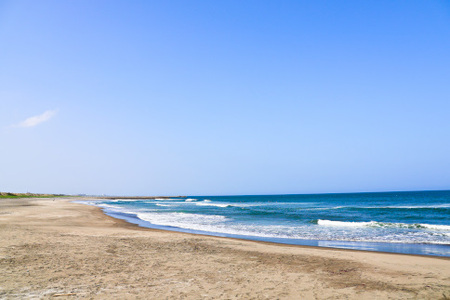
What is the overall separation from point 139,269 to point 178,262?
144cm

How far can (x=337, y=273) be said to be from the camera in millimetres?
8492

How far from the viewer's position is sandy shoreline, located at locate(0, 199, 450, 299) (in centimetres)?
661

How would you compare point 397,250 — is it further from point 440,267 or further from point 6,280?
point 6,280

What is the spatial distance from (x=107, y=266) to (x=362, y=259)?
8.81 meters

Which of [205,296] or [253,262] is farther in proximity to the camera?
[253,262]

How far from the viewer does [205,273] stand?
8.25m

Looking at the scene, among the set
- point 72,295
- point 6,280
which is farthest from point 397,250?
point 6,280

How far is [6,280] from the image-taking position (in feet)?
22.7

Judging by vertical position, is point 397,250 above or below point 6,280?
below

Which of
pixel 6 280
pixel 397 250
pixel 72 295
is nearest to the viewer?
pixel 72 295

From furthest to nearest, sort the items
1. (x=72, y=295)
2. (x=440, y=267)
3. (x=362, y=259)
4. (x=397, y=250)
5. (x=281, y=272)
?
(x=397, y=250), (x=362, y=259), (x=440, y=267), (x=281, y=272), (x=72, y=295)

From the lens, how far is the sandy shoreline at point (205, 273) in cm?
661

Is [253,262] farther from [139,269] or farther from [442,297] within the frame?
[442,297]

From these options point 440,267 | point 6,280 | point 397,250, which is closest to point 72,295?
point 6,280
